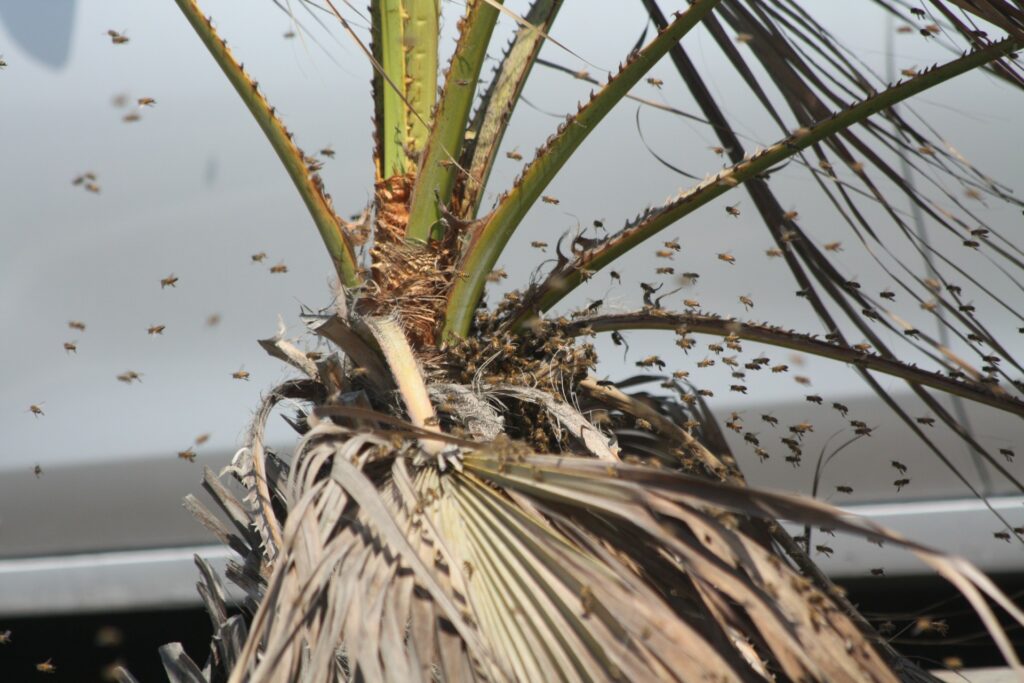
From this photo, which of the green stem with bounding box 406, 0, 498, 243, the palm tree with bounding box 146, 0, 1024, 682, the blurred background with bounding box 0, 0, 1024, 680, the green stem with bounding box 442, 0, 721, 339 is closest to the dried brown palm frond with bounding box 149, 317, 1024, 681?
the palm tree with bounding box 146, 0, 1024, 682

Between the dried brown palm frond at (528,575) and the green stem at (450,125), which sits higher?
the green stem at (450,125)

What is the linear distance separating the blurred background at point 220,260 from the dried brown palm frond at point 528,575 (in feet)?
2.78

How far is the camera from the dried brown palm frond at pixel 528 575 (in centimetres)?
90

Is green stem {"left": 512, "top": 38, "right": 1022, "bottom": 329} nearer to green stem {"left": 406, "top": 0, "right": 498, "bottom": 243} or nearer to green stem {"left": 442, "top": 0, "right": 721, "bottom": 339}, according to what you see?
green stem {"left": 442, "top": 0, "right": 721, "bottom": 339}

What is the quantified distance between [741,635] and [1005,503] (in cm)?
121

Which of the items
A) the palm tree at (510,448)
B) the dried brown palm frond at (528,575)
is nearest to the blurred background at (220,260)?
the palm tree at (510,448)

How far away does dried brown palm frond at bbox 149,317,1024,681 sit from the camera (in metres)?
0.90

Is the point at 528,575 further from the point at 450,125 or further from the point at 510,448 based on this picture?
the point at 450,125

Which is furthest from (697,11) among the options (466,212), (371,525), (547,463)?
(371,525)

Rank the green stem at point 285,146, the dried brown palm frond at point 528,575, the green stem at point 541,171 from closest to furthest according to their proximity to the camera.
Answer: the dried brown palm frond at point 528,575 → the green stem at point 541,171 → the green stem at point 285,146

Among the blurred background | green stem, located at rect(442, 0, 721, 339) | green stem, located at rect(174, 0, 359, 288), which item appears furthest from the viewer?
the blurred background

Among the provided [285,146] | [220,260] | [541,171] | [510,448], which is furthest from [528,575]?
[220,260]

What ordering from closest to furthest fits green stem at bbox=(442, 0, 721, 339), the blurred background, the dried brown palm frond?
the dried brown palm frond → green stem at bbox=(442, 0, 721, 339) → the blurred background

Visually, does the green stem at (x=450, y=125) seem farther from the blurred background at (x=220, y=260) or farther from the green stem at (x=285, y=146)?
the blurred background at (x=220, y=260)
